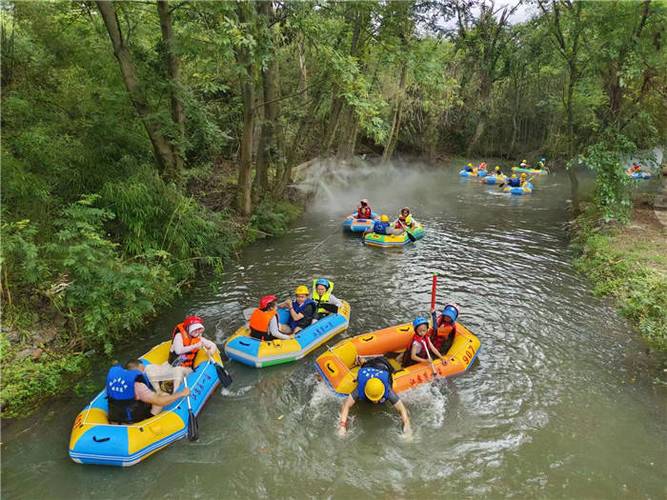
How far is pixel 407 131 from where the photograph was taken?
2759 cm

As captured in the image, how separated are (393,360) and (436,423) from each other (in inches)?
59.3

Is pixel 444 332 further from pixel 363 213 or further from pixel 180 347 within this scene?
pixel 363 213

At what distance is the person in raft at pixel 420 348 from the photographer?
6.36 meters

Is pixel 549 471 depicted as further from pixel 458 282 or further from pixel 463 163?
pixel 463 163

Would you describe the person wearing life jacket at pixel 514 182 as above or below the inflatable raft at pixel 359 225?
above

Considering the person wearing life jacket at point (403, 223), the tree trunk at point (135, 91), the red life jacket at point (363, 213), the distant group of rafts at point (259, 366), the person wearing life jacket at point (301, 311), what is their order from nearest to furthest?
the distant group of rafts at point (259, 366)
the person wearing life jacket at point (301, 311)
the tree trunk at point (135, 91)
the person wearing life jacket at point (403, 223)
the red life jacket at point (363, 213)

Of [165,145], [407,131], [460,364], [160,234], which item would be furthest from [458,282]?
[407,131]

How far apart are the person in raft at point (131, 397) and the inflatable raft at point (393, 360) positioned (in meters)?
2.16

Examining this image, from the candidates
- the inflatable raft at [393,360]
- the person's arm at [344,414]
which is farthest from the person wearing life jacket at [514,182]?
the person's arm at [344,414]

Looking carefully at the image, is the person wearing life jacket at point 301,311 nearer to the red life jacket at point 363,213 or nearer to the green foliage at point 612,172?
the red life jacket at point 363,213

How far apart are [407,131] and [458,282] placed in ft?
64.6

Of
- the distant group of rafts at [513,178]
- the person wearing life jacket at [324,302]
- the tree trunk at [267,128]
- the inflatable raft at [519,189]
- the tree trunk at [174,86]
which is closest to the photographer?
the person wearing life jacket at [324,302]

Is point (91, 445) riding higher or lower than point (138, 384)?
lower

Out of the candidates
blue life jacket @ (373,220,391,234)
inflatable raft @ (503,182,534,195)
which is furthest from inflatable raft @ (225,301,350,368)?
inflatable raft @ (503,182,534,195)
